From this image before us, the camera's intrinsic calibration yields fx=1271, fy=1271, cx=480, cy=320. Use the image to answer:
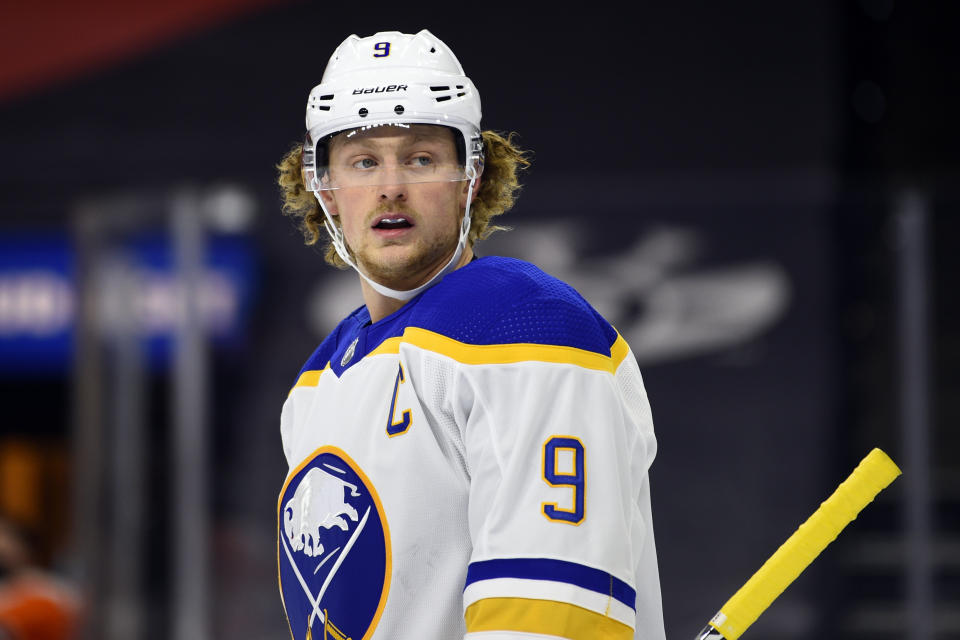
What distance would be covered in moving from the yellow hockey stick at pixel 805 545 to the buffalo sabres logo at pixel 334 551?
1.04 ft

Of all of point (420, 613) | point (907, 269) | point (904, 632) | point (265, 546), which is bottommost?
point (904, 632)

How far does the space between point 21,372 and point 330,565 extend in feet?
15.1

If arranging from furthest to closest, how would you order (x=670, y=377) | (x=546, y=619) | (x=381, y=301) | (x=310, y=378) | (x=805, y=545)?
(x=670, y=377), (x=310, y=378), (x=381, y=301), (x=805, y=545), (x=546, y=619)

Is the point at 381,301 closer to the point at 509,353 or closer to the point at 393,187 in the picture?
the point at 393,187

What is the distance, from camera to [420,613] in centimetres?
115

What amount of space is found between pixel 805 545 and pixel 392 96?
1.94 feet

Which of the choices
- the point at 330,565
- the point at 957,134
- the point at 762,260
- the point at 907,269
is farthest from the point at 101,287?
the point at 957,134

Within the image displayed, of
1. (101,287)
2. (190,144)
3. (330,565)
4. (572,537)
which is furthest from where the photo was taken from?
(190,144)

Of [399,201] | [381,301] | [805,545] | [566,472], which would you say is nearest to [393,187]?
[399,201]

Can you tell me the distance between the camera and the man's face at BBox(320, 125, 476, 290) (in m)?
1.24

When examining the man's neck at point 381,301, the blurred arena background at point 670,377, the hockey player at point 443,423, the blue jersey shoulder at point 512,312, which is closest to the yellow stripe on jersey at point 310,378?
the hockey player at point 443,423

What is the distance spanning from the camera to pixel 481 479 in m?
1.11

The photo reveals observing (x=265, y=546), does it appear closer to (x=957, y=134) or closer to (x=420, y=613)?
(x=420, y=613)

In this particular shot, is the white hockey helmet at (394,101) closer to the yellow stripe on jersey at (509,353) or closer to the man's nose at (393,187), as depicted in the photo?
the man's nose at (393,187)
